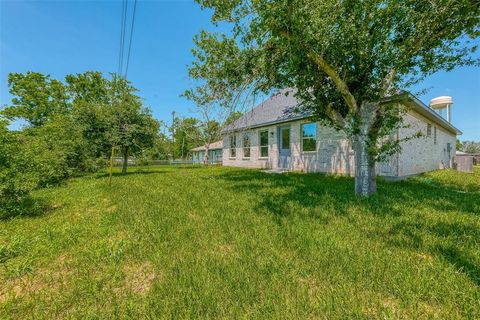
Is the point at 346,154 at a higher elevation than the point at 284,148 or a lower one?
lower

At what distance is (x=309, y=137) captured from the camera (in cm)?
1141

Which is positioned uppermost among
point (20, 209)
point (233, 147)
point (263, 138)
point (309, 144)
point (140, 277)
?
point (263, 138)

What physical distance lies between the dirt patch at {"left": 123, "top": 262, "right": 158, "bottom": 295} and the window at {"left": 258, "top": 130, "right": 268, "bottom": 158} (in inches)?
501

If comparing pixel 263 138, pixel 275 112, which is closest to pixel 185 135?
pixel 263 138

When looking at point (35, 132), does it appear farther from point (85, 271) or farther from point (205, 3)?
point (85, 271)

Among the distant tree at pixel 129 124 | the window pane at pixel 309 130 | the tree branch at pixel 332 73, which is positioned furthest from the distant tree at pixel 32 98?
the tree branch at pixel 332 73

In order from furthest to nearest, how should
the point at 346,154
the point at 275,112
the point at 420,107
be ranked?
the point at 275,112 < the point at 346,154 < the point at 420,107

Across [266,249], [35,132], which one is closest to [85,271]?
[266,249]

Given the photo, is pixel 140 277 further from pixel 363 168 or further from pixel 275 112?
pixel 275 112

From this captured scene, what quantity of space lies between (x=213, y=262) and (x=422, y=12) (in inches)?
241

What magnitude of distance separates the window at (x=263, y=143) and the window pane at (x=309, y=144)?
344cm

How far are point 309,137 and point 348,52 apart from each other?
6716 mm

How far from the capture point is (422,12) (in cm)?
446

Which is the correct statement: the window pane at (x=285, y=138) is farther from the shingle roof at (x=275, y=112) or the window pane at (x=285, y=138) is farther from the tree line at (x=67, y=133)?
the tree line at (x=67, y=133)
